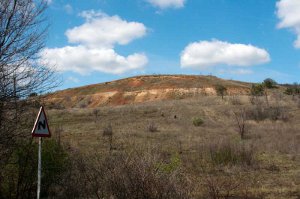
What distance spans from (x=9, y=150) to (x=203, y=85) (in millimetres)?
84416

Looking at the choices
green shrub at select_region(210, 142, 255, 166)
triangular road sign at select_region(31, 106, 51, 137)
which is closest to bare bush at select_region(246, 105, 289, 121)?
green shrub at select_region(210, 142, 255, 166)

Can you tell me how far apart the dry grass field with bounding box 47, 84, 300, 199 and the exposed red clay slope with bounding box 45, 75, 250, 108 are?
31.3m

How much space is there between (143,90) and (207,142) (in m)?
71.1

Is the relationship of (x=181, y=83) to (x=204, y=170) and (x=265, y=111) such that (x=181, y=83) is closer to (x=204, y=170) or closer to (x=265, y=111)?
(x=265, y=111)

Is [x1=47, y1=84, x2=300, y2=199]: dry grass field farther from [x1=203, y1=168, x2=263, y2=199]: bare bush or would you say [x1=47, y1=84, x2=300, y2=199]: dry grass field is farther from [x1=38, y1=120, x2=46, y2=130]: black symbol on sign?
[x1=38, y1=120, x2=46, y2=130]: black symbol on sign

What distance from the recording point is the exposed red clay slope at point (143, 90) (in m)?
89.0

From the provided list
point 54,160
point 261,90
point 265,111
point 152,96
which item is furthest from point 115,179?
point 152,96

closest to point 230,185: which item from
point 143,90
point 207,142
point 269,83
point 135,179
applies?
point 135,179

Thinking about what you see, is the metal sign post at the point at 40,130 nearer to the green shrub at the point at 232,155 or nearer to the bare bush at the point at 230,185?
the bare bush at the point at 230,185

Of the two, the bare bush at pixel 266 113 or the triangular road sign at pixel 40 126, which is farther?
the bare bush at pixel 266 113

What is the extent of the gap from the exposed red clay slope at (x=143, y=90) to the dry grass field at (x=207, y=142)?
Answer: 1231 inches

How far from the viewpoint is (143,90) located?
9419cm

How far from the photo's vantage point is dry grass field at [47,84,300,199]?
1307 cm

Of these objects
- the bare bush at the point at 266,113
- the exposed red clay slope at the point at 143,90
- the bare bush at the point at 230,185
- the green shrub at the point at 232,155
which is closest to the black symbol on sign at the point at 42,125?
the bare bush at the point at 230,185
